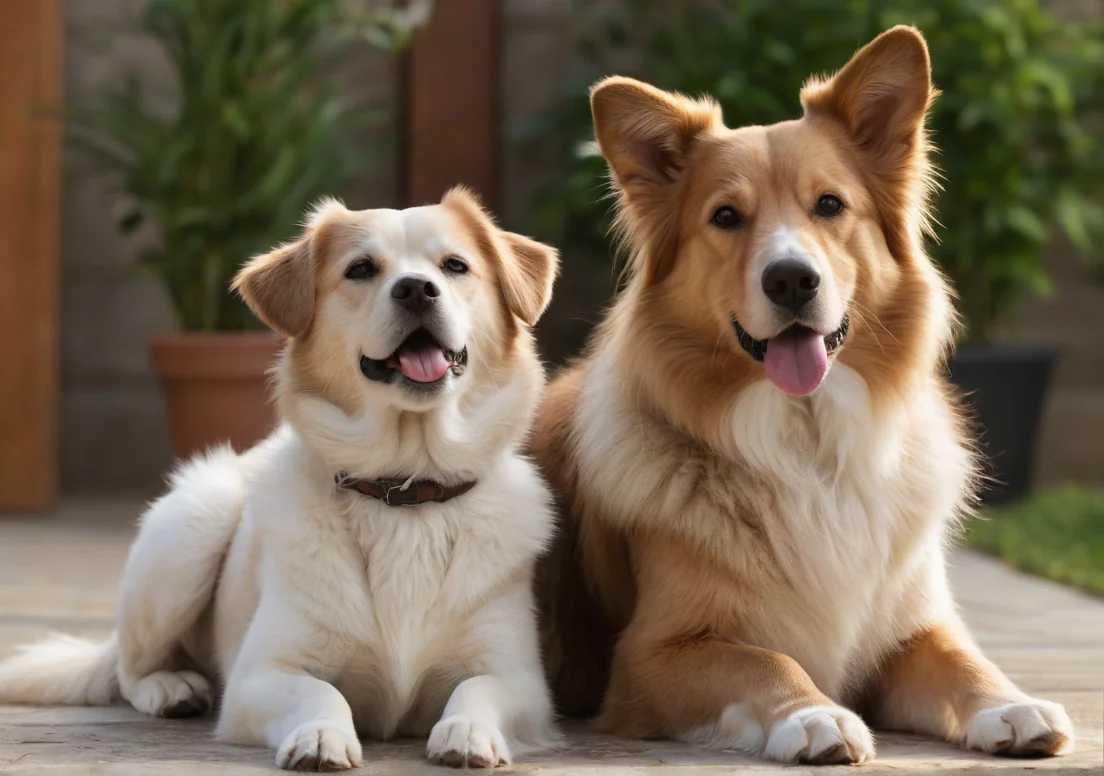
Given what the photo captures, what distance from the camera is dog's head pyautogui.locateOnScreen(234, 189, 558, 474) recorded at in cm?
242

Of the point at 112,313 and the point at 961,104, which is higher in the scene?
the point at 961,104

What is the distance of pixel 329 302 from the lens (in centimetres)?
251

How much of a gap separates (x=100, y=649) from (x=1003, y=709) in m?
1.79

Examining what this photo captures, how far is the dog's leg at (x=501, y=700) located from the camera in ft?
6.95

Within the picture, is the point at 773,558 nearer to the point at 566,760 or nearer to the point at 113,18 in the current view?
the point at 566,760

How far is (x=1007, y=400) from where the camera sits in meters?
5.54

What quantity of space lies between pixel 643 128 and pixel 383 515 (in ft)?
3.01

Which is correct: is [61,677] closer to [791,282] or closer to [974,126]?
[791,282]

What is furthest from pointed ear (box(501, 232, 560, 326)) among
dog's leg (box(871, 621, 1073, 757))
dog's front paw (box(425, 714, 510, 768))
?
dog's leg (box(871, 621, 1073, 757))

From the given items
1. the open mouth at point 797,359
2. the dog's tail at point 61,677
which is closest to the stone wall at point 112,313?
the dog's tail at point 61,677

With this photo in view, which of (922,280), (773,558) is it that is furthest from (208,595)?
(922,280)

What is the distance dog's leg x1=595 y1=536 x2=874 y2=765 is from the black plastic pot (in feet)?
10.5

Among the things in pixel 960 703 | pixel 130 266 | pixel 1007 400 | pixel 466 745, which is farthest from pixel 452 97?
pixel 466 745

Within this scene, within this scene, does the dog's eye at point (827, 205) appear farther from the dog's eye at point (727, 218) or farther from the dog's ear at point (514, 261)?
the dog's ear at point (514, 261)
